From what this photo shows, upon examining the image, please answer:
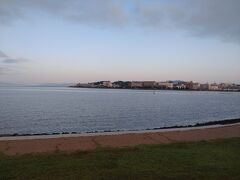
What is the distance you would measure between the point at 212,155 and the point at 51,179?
5.10 metres

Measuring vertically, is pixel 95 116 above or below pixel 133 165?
below

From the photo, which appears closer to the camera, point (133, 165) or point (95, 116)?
point (133, 165)

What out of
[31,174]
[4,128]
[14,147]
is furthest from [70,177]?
[4,128]

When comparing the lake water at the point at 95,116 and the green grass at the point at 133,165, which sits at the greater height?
the green grass at the point at 133,165

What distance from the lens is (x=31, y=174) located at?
25.0 feet

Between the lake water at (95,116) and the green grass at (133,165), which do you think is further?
the lake water at (95,116)

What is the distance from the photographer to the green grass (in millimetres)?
7621

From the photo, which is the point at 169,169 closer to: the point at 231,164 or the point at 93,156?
the point at 231,164

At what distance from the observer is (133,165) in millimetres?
8703

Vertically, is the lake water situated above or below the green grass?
below

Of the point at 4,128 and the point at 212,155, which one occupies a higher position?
the point at 212,155

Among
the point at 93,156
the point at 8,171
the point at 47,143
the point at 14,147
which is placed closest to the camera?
the point at 8,171

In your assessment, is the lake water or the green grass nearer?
the green grass

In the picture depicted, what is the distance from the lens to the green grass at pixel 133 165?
762cm
